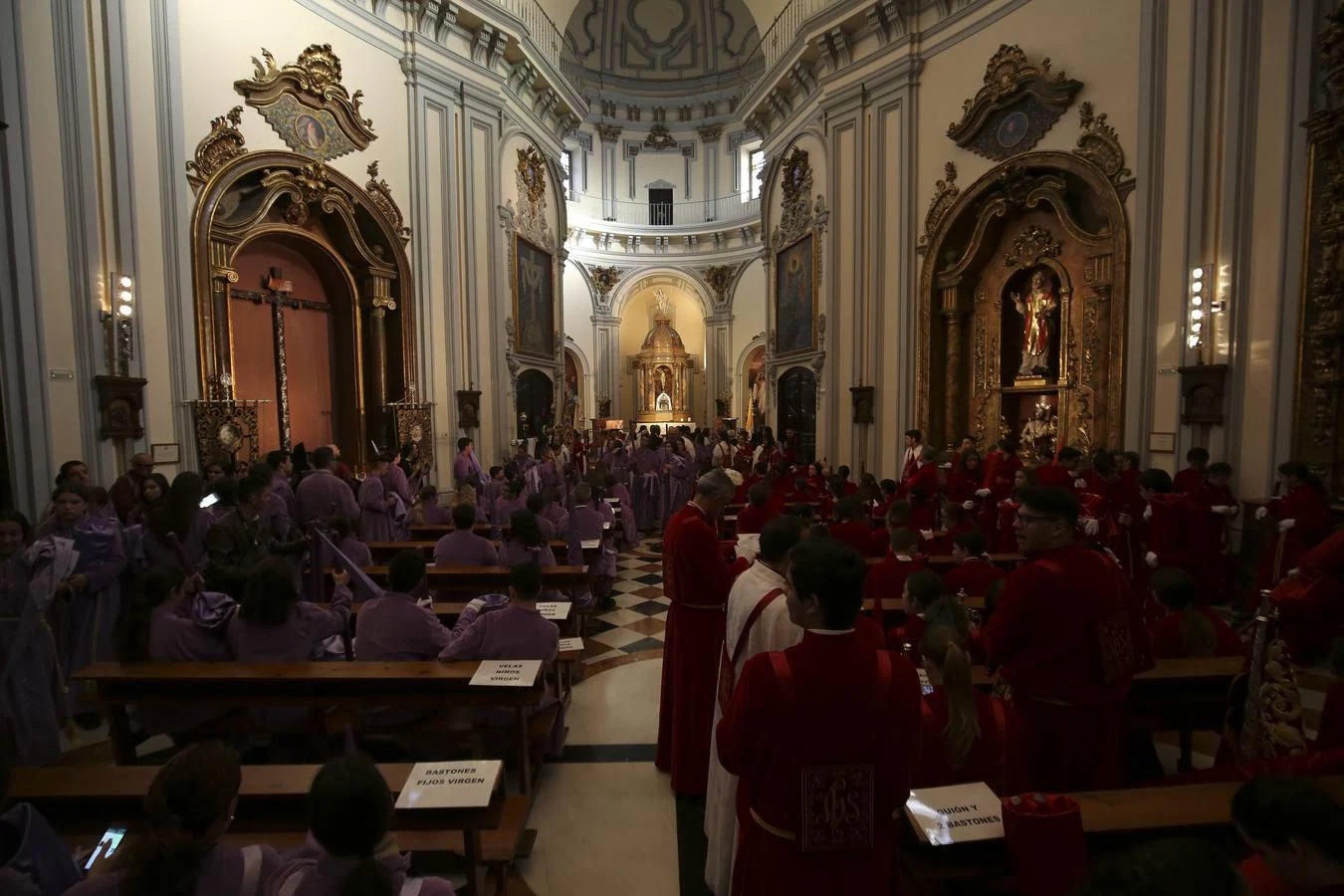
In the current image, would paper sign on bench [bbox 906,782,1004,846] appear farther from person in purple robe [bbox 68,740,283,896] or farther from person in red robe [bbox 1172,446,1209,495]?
person in red robe [bbox 1172,446,1209,495]

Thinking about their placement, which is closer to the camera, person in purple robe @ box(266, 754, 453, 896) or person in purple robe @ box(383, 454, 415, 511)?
person in purple robe @ box(266, 754, 453, 896)

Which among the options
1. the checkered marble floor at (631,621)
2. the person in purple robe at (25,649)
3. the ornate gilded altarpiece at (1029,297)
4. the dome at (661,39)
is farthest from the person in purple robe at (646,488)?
the dome at (661,39)

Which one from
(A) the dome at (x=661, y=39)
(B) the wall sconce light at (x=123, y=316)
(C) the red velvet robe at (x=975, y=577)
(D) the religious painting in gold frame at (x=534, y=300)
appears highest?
(A) the dome at (x=661, y=39)

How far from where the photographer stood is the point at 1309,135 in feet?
21.7

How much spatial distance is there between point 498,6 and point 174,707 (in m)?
12.8

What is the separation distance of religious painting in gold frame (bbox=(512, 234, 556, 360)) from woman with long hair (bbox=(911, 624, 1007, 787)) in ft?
41.5

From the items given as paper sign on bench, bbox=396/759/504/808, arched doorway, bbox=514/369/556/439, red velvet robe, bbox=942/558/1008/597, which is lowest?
paper sign on bench, bbox=396/759/504/808

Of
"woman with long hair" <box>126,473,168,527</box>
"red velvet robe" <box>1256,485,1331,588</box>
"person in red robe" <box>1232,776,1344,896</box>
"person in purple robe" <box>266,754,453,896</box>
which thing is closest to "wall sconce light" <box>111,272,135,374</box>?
"woman with long hair" <box>126,473,168,527</box>

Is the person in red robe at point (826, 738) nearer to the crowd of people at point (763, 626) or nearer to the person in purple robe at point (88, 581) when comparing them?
the crowd of people at point (763, 626)

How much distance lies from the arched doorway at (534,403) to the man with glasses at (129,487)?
783cm

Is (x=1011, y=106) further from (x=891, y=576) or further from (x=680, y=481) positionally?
(x=891, y=576)

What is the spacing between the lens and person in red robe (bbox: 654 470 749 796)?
3617 mm

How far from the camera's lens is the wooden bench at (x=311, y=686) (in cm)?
326

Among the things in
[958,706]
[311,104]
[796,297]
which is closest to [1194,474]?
[958,706]
